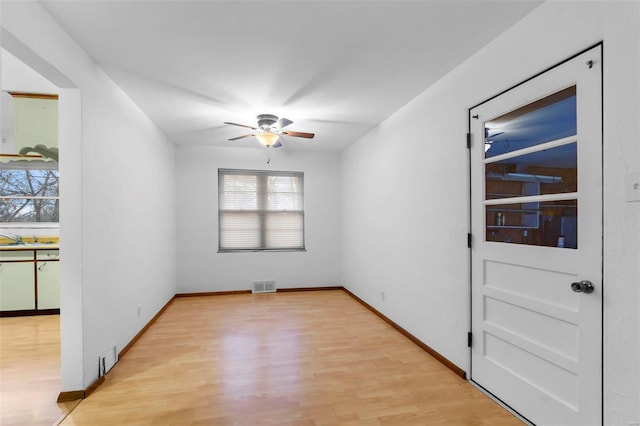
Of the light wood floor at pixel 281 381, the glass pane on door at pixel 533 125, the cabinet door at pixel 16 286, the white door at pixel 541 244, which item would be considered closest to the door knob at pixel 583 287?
the white door at pixel 541 244

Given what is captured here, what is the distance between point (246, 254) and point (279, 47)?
3.99 meters

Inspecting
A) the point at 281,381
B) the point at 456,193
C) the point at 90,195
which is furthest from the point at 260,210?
the point at 456,193

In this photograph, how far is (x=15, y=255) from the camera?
401cm

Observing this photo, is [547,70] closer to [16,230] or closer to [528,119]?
[528,119]

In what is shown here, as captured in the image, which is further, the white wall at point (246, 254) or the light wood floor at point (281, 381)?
the white wall at point (246, 254)

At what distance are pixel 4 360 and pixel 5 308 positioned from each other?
1.72 metres

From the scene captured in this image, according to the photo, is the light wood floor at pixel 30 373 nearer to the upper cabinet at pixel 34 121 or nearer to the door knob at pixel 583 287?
the upper cabinet at pixel 34 121

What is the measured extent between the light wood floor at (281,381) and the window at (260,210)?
6.21 feet

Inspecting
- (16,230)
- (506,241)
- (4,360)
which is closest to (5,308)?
(16,230)

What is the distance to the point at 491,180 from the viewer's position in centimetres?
229

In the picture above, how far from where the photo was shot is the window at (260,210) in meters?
5.53

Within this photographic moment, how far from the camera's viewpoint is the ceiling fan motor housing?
11.9 ft

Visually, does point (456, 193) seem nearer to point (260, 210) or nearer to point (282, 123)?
point (282, 123)

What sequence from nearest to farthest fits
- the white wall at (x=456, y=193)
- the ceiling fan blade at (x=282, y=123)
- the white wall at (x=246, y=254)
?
the white wall at (x=456, y=193) < the ceiling fan blade at (x=282, y=123) < the white wall at (x=246, y=254)
